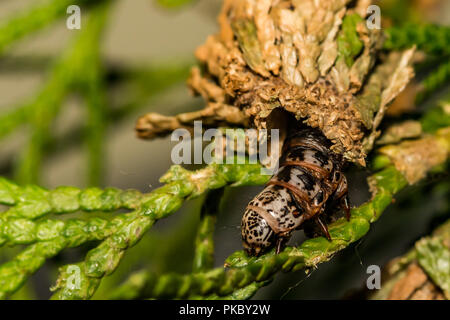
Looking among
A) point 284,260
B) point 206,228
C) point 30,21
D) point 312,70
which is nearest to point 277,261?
Result: point 284,260

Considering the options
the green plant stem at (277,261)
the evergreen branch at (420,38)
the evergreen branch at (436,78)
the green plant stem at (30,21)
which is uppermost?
the green plant stem at (30,21)

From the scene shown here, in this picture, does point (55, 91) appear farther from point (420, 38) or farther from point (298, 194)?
point (420, 38)

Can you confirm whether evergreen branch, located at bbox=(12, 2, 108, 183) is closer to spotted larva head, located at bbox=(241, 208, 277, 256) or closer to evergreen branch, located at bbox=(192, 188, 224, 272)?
evergreen branch, located at bbox=(192, 188, 224, 272)

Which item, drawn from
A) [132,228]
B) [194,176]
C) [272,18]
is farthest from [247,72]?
[132,228]

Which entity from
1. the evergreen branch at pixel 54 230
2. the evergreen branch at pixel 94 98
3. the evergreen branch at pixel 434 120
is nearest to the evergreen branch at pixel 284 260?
the evergreen branch at pixel 434 120

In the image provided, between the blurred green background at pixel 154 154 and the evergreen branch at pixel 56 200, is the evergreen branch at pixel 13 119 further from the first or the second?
the evergreen branch at pixel 56 200

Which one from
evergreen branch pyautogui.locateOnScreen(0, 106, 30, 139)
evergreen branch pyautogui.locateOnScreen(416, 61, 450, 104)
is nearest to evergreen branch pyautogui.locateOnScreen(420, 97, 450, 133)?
evergreen branch pyautogui.locateOnScreen(416, 61, 450, 104)

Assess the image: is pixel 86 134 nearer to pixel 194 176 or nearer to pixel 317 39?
pixel 194 176

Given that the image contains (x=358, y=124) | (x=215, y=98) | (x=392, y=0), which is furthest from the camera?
(x=392, y=0)
